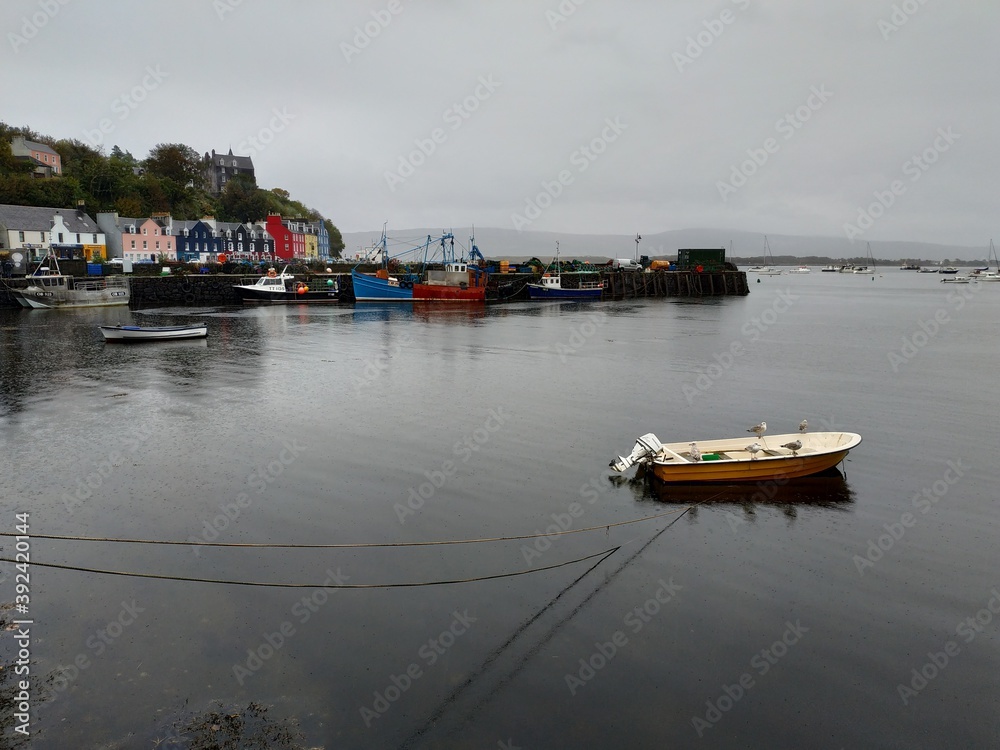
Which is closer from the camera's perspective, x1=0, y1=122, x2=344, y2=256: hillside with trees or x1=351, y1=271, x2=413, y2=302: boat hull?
x1=351, y1=271, x2=413, y2=302: boat hull

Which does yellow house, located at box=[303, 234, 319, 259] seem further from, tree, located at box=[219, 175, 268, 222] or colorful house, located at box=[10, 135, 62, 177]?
colorful house, located at box=[10, 135, 62, 177]

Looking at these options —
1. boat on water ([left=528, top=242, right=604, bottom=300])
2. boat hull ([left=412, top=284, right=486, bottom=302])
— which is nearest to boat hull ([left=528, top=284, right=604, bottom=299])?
boat on water ([left=528, top=242, right=604, bottom=300])

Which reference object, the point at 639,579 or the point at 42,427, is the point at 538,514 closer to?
the point at 639,579

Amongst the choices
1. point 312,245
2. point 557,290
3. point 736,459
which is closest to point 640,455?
point 736,459

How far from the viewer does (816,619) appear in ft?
30.5

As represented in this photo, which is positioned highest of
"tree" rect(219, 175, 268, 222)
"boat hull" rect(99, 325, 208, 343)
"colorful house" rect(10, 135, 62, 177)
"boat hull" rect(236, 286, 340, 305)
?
"colorful house" rect(10, 135, 62, 177)

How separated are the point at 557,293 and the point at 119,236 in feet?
181

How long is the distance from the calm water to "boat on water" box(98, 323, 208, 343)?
11.8 metres

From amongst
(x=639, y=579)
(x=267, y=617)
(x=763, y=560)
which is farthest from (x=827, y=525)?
(x=267, y=617)

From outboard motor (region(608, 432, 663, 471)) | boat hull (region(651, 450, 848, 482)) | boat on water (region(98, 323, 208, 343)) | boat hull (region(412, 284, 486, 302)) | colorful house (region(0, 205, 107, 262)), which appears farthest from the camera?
colorful house (region(0, 205, 107, 262))

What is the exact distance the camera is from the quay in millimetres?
65312

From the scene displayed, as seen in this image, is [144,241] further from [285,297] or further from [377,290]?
[377,290]

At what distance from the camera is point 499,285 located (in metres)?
78.9

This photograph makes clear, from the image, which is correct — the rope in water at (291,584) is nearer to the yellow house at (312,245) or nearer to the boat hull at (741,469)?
the boat hull at (741,469)
